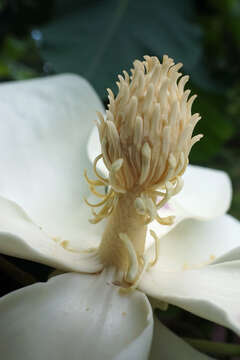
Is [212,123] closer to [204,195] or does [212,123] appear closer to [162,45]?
[162,45]

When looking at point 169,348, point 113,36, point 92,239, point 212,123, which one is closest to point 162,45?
point 113,36

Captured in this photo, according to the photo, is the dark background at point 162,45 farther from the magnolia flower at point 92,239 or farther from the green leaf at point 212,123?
the magnolia flower at point 92,239

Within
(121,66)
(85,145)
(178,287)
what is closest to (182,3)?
(121,66)

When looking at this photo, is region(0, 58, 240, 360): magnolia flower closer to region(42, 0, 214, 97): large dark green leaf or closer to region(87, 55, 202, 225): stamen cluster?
region(87, 55, 202, 225): stamen cluster

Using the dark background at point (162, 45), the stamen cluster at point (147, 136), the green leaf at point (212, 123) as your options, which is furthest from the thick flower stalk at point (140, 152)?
the green leaf at point (212, 123)

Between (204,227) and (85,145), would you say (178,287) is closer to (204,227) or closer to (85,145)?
(204,227)

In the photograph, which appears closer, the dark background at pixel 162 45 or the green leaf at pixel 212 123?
the dark background at pixel 162 45
